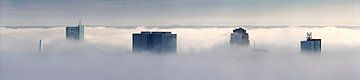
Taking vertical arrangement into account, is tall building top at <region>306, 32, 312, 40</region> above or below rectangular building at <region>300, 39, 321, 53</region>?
above

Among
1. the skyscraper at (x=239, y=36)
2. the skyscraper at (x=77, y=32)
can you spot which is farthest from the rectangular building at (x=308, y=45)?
the skyscraper at (x=77, y=32)

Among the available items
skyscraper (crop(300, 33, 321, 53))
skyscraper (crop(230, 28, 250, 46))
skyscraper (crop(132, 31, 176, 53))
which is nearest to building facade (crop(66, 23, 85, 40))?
skyscraper (crop(132, 31, 176, 53))

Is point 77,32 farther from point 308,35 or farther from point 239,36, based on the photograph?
point 308,35

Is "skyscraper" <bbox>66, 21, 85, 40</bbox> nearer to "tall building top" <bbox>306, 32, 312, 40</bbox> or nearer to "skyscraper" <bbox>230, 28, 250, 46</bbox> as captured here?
"skyscraper" <bbox>230, 28, 250, 46</bbox>

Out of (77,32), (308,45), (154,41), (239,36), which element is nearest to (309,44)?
(308,45)

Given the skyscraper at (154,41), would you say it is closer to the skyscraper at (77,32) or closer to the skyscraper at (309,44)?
the skyscraper at (77,32)

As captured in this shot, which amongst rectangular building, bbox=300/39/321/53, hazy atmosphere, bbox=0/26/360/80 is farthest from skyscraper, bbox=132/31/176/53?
rectangular building, bbox=300/39/321/53
